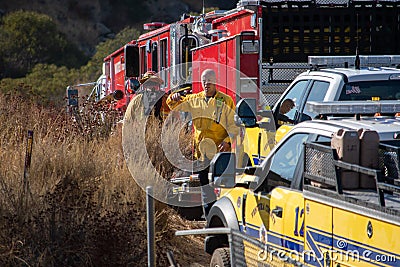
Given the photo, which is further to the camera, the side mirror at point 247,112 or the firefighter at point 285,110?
the firefighter at point 285,110

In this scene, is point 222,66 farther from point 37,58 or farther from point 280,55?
point 37,58

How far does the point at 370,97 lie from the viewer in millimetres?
8711

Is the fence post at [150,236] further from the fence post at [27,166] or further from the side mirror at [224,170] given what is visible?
the fence post at [27,166]

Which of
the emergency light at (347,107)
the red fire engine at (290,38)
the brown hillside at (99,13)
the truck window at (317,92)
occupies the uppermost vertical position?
the brown hillside at (99,13)

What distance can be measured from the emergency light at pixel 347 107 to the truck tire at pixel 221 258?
135 cm

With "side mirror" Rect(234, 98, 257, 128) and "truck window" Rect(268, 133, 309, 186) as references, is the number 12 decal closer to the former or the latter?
"truck window" Rect(268, 133, 309, 186)

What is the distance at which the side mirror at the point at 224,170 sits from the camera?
261 inches

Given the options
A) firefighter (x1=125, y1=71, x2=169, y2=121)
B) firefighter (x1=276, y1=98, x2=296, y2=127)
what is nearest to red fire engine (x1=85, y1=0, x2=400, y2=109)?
firefighter (x1=125, y1=71, x2=169, y2=121)

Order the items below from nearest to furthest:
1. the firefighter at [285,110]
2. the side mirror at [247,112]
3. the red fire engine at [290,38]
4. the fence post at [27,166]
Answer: the fence post at [27,166], the side mirror at [247,112], the firefighter at [285,110], the red fire engine at [290,38]

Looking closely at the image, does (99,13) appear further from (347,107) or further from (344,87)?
(347,107)

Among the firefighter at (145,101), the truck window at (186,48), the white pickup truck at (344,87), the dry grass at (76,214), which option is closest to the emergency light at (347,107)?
the white pickup truck at (344,87)

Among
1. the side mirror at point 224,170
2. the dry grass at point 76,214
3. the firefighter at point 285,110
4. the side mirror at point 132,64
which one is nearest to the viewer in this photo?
the side mirror at point 224,170

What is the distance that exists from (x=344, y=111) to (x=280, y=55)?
643cm

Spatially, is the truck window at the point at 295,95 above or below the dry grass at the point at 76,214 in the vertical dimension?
above
